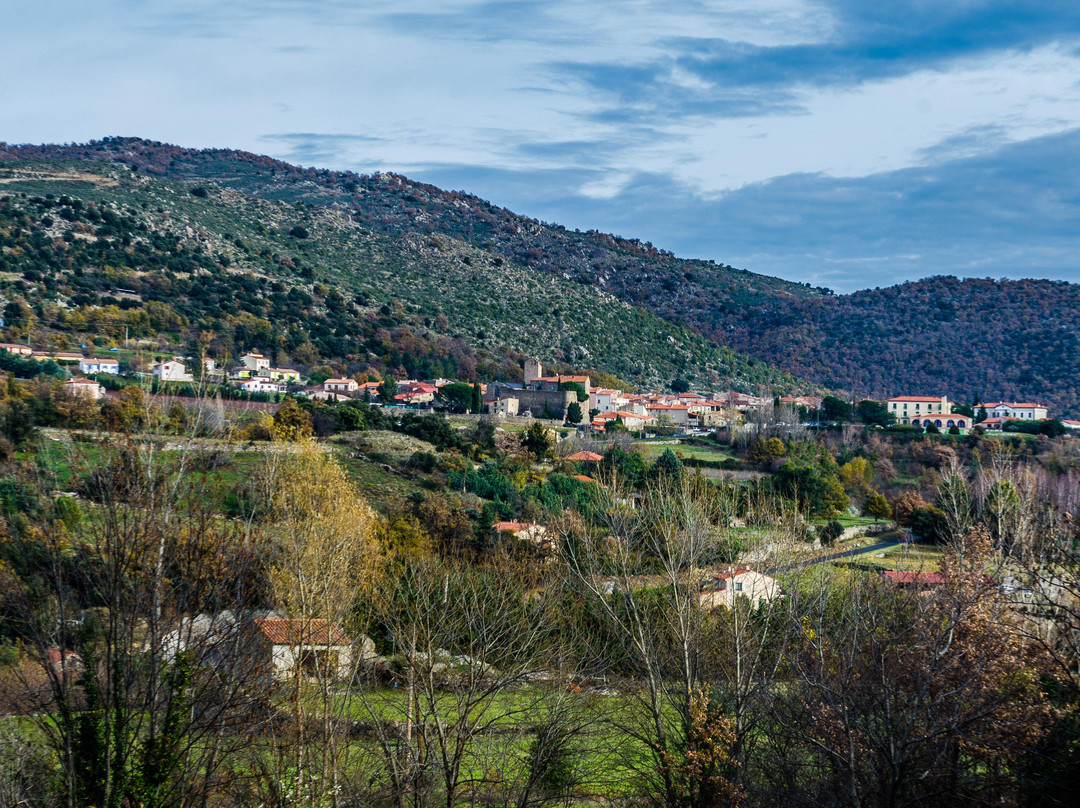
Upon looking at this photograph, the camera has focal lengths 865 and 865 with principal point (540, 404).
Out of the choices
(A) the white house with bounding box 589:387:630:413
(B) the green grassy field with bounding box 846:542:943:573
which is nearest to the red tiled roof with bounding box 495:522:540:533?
(B) the green grassy field with bounding box 846:542:943:573

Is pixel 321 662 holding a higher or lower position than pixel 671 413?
lower

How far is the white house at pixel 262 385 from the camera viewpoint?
47406mm

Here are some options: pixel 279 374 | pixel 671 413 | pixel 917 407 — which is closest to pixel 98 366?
pixel 279 374

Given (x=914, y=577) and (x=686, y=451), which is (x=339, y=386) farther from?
(x=914, y=577)

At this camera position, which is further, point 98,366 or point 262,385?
point 262,385

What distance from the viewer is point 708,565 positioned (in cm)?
1791

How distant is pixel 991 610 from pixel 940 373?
8014 centimetres

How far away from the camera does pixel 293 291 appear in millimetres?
72125

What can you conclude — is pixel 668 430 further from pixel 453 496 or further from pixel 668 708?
pixel 668 708

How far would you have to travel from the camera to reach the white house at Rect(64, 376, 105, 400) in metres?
34.3

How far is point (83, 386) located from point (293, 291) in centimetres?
3650

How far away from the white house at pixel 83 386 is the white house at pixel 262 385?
→ 26.9ft

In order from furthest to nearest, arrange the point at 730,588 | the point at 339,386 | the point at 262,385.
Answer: the point at 339,386
the point at 262,385
the point at 730,588

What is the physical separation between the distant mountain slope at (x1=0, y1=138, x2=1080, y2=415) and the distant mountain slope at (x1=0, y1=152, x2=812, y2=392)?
6.09m
